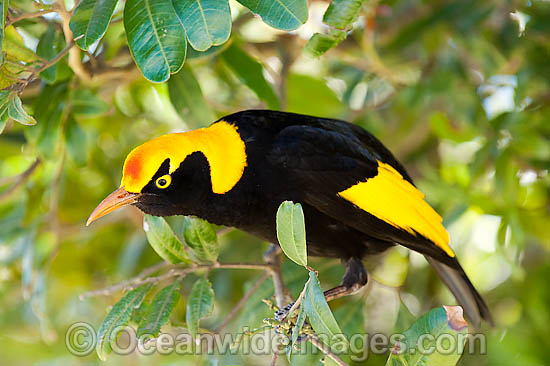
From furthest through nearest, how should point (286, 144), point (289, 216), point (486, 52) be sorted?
1. point (486, 52)
2. point (286, 144)
3. point (289, 216)

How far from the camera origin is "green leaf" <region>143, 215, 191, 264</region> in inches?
80.9

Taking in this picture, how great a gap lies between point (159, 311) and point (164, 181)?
0.40m

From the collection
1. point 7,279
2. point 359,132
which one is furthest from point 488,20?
point 7,279

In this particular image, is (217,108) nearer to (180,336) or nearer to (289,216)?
(180,336)

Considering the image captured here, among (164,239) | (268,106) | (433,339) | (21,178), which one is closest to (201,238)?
(164,239)

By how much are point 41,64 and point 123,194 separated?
19.3 inches

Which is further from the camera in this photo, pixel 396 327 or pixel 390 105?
pixel 390 105

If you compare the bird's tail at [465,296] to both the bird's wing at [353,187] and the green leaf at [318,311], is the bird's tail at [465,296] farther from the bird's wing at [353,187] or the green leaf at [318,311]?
the green leaf at [318,311]

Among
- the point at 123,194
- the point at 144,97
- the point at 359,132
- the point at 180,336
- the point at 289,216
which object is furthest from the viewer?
the point at 144,97

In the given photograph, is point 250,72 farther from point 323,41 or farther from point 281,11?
point 281,11

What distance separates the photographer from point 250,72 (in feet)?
7.93

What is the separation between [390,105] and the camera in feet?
12.1

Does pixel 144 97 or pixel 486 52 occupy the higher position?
pixel 486 52

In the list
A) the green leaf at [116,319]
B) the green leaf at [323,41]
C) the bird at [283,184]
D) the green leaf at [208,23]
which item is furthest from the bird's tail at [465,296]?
the green leaf at [208,23]
